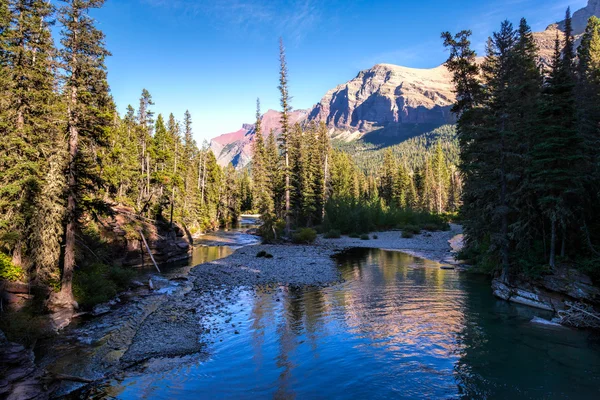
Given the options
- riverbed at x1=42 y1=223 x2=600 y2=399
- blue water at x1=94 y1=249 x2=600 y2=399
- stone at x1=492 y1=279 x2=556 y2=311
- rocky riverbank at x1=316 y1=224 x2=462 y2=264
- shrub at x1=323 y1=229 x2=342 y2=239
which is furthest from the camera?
shrub at x1=323 y1=229 x2=342 y2=239

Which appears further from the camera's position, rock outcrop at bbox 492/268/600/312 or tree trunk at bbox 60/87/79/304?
tree trunk at bbox 60/87/79/304

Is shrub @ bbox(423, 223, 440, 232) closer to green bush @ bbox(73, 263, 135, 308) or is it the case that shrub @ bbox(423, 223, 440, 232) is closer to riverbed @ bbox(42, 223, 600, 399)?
riverbed @ bbox(42, 223, 600, 399)

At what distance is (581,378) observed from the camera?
8953 millimetres

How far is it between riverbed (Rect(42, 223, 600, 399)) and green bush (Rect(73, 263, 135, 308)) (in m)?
1.52

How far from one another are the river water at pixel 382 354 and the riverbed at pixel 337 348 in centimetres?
4

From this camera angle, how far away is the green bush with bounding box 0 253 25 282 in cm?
1366

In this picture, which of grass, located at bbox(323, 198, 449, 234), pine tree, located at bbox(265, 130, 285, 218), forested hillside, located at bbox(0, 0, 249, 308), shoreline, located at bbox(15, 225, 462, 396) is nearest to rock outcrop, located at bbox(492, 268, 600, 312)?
shoreline, located at bbox(15, 225, 462, 396)

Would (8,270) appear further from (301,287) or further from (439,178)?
(439,178)

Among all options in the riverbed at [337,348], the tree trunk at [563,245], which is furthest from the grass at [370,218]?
the tree trunk at [563,245]

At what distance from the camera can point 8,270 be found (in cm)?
1386

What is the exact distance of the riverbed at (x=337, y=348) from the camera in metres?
8.64

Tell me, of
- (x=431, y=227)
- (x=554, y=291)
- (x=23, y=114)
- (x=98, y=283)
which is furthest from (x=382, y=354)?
(x=431, y=227)

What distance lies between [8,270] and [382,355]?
15.5 metres

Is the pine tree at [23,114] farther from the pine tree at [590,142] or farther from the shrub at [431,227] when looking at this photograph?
the shrub at [431,227]
